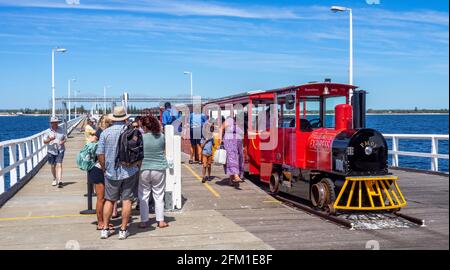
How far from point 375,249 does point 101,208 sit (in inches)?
162

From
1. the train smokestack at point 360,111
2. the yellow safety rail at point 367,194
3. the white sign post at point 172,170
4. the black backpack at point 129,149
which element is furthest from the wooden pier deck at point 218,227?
the train smokestack at point 360,111

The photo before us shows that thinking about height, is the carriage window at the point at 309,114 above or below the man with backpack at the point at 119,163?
above

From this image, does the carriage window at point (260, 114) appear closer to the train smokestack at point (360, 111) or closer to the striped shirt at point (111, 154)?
the train smokestack at point (360, 111)

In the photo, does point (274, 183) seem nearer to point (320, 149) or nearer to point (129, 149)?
point (320, 149)

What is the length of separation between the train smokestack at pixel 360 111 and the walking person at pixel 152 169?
3769 millimetres

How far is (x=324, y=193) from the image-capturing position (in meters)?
9.43

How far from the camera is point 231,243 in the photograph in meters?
7.27

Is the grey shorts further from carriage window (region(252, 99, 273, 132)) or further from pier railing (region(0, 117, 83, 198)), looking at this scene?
carriage window (region(252, 99, 273, 132))

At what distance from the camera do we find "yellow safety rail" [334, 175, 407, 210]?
902 centimetres

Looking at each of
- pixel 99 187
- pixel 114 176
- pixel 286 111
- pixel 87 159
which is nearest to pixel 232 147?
pixel 286 111

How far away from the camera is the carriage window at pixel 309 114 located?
1088cm

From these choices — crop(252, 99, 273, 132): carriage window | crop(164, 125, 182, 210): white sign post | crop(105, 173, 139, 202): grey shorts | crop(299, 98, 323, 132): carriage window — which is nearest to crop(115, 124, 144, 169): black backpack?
crop(105, 173, 139, 202): grey shorts

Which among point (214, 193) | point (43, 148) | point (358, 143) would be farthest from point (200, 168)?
point (358, 143)
